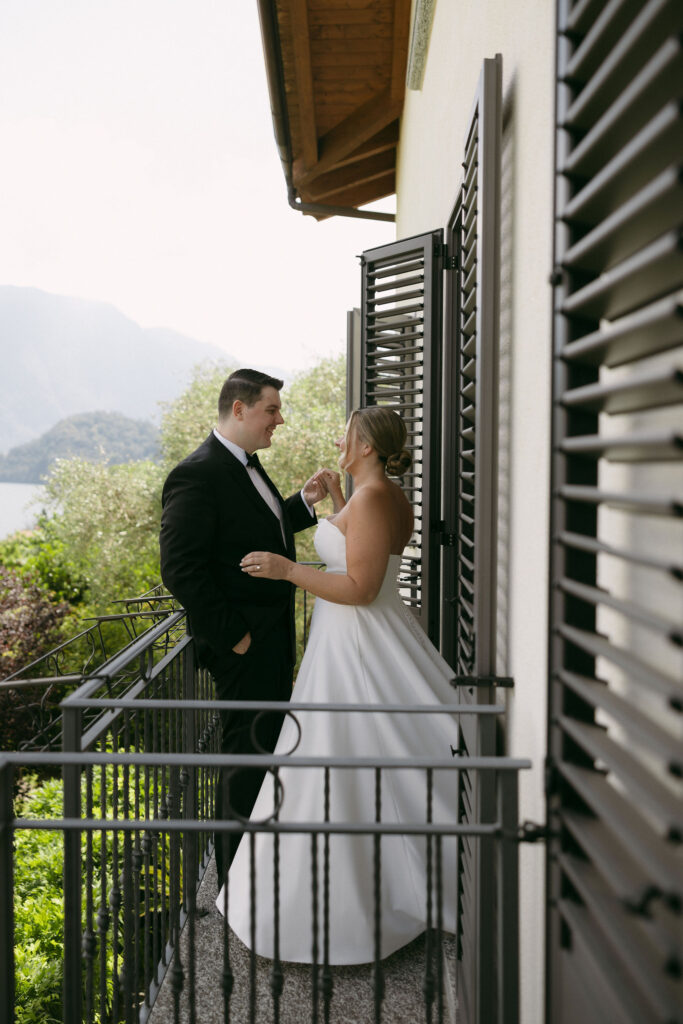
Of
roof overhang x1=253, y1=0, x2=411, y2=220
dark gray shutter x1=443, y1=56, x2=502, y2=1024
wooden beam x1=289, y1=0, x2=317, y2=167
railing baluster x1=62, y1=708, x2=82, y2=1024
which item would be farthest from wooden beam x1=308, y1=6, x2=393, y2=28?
railing baluster x1=62, y1=708, x2=82, y2=1024

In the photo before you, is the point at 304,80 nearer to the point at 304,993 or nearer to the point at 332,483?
the point at 332,483

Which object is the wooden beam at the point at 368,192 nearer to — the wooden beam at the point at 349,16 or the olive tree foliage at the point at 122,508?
the wooden beam at the point at 349,16

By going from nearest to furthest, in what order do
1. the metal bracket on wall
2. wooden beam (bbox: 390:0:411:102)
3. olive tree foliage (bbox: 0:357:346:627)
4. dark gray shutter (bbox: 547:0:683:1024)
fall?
1. dark gray shutter (bbox: 547:0:683:1024)
2. the metal bracket on wall
3. wooden beam (bbox: 390:0:411:102)
4. olive tree foliage (bbox: 0:357:346:627)

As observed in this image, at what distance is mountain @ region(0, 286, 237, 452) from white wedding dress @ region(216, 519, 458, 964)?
85921 mm

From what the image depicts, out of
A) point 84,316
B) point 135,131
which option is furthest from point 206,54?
point 84,316

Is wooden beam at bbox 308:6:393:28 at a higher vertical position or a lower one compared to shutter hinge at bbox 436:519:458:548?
higher

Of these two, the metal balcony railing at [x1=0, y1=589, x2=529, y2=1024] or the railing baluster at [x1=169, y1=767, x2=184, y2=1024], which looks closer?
the metal balcony railing at [x1=0, y1=589, x2=529, y2=1024]

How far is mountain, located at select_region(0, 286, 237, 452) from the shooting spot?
291 ft

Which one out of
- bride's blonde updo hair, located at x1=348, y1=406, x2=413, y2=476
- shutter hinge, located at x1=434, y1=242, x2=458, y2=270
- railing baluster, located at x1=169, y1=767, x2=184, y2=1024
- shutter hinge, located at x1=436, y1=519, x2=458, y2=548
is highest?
shutter hinge, located at x1=434, y1=242, x2=458, y2=270

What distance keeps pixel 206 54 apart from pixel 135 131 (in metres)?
13.5

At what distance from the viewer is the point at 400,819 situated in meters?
2.59

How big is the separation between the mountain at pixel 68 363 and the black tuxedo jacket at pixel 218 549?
280 feet

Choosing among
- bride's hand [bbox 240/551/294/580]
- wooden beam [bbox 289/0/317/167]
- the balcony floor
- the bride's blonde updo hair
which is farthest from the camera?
wooden beam [bbox 289/0/317/167]

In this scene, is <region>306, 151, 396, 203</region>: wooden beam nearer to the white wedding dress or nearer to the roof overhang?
the roof overhang
